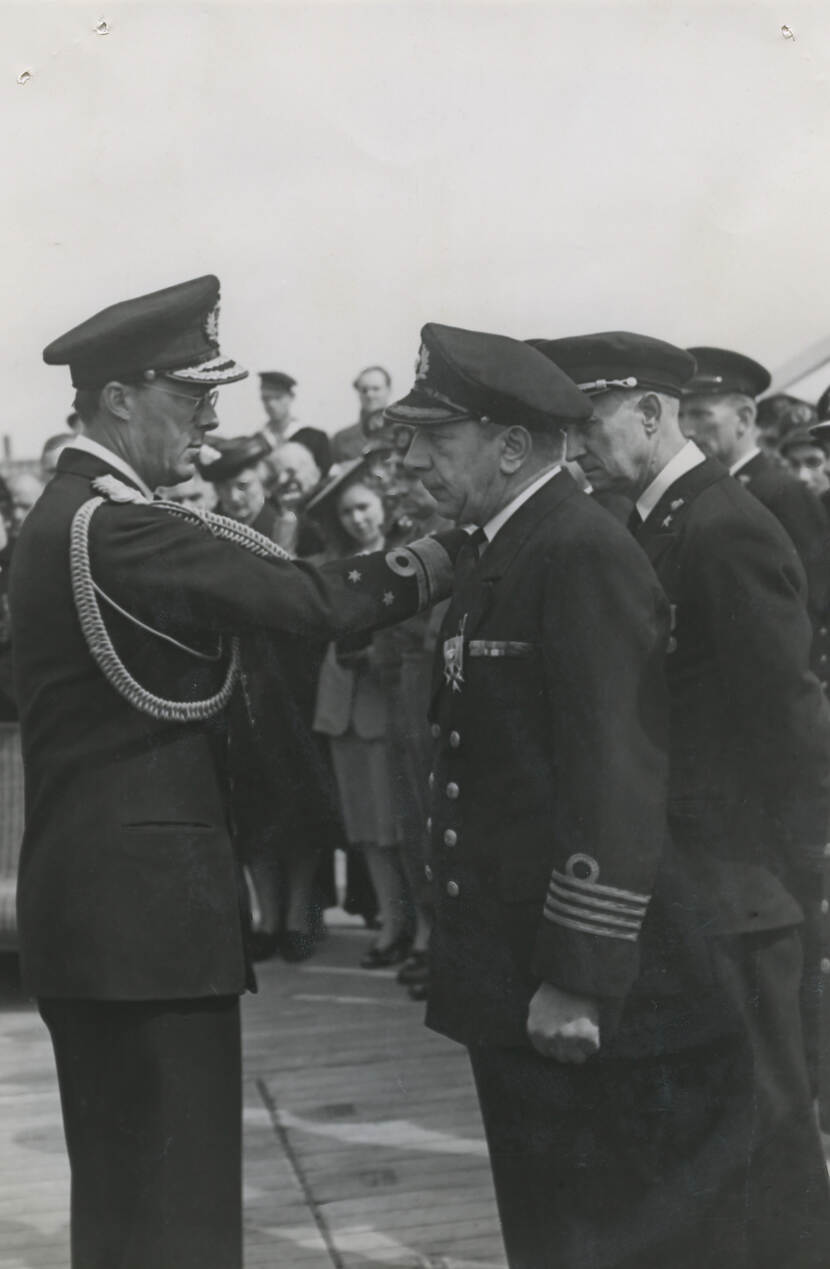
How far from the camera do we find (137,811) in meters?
2.43

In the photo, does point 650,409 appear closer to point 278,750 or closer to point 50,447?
point 278,750

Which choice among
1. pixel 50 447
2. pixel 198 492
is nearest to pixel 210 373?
pixel 50 447

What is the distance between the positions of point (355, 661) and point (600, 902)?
11.2 ft

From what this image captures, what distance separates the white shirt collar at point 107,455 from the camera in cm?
252

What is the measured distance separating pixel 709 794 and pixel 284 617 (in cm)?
107

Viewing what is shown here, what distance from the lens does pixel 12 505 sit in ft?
19.0

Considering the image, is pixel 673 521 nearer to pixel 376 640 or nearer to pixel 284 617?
pixel 284 617

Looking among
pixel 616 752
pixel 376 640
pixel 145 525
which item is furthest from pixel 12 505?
pixel 616 752

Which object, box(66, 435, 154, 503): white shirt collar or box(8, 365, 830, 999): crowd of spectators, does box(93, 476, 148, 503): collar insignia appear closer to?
box(66, 435, 154, 503): white shirt collar

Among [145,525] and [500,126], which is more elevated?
[500,126]

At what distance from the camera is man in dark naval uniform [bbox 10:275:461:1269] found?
7.93 ft

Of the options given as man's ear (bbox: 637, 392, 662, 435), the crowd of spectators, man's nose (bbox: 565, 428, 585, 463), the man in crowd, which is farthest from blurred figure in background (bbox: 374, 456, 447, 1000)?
man's ear (bbox: 637, 392, 662, 435)

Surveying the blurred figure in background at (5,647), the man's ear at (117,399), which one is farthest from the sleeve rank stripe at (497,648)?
the blurred figure in background at (5,647)

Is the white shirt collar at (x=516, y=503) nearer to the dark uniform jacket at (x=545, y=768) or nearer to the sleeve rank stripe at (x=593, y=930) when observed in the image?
the dark uniform jacket at (x=545, y=768)
